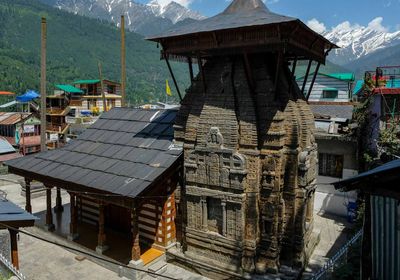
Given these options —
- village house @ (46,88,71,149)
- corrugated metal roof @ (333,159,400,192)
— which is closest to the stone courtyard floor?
corrugated metal roof @ (333,159,400,192)

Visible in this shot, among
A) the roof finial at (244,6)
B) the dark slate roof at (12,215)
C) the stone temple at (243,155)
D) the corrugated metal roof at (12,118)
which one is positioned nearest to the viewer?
the dark slate roof at (12,215)

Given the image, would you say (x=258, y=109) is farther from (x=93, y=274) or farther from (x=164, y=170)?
(x=93, y=274)

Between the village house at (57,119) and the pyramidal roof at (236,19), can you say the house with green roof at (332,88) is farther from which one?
the village house at (57,119)

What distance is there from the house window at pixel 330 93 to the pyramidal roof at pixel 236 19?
65.3ft

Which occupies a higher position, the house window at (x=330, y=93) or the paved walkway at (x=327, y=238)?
the house window at (x=330, y=93)

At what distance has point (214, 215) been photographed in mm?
14250

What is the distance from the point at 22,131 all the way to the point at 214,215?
37.2 metres

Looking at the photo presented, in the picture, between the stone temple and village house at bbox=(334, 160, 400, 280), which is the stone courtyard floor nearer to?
the stone temple

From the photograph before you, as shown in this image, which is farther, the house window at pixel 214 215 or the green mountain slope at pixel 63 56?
the green mountain slope at pixel 63 56

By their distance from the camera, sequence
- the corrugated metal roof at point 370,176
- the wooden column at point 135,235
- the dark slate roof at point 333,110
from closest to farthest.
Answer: the corrugated metal roof at point 370,176 → the wooden column at point 135,235 → the dark slate roof at point 333,110

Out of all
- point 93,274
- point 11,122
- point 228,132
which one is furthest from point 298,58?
point 11,122

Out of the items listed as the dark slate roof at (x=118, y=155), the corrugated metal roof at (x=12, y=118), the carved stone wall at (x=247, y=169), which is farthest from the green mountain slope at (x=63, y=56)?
the carved stone wall at (x=247, y=169)

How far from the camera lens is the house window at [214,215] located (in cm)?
1409

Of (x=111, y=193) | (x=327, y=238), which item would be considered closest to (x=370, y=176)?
(x=111, y=193)
